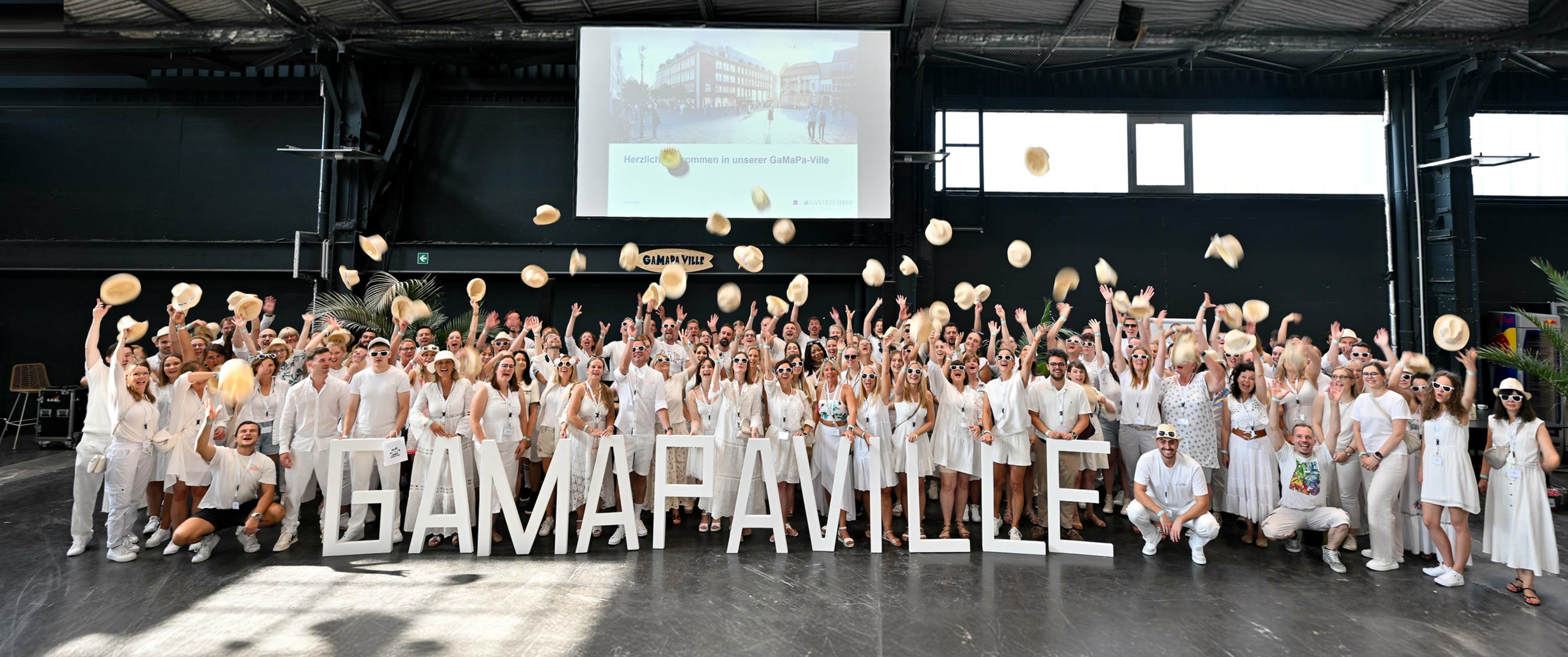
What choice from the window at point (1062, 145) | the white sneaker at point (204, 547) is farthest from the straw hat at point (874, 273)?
the white sneaker at point (204, 547)

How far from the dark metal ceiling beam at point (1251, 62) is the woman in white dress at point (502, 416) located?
1111cm

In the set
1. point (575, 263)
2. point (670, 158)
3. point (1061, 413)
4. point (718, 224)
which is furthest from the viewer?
point (670, 158)

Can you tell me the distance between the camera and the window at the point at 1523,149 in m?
12.6

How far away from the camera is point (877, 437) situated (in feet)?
18.8

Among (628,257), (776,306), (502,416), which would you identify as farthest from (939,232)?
(502,416)

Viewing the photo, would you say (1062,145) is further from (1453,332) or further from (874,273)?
(1453,332)

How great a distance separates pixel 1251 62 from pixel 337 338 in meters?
13.3

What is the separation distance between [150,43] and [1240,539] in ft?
50.9

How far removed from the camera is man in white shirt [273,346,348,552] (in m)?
5.82

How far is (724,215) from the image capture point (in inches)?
423

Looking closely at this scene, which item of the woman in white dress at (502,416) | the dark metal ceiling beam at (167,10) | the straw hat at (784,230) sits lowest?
the woman in white dress at (502,416)

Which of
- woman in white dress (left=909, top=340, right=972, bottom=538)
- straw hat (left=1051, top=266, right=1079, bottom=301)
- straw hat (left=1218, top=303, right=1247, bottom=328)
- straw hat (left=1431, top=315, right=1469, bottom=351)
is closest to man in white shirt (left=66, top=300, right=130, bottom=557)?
woman in white dress (left=909, top=340, right=972, bottom=538)

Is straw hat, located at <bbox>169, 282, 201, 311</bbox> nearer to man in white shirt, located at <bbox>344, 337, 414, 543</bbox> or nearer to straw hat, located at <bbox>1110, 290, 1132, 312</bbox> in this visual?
man in white shirt, located at <bbox>344, 337, 414, 543</bbox>

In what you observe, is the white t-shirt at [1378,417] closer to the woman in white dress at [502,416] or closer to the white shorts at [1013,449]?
the white shorts at [1013,449]
